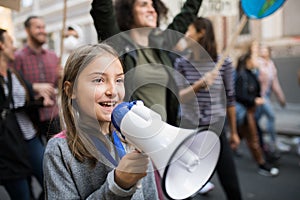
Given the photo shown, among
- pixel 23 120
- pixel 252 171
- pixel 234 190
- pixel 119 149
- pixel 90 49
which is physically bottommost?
pixel 252 171

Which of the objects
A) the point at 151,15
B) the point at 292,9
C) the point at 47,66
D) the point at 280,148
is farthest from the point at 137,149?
the point at 292,9

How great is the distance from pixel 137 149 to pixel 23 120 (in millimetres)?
1643

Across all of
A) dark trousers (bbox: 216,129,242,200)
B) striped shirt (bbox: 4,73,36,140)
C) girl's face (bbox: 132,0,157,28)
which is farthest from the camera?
dark trousers (bbox: 216,129,242,200)

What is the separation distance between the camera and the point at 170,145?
0.86 meters

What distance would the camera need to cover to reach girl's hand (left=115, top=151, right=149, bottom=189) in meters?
0.87

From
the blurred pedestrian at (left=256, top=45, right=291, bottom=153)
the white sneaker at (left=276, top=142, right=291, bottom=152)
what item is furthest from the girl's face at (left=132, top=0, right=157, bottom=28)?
the white sneaker at (left=276, top=142, right=291, bottom=152)

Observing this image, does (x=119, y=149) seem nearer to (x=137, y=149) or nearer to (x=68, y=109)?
(x=137, y=149)

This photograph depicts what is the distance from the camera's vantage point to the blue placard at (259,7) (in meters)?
2.01

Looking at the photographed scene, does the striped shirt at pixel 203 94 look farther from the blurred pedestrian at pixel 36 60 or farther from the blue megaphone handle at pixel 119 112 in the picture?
the blurred pedestrian at pixel 36 60

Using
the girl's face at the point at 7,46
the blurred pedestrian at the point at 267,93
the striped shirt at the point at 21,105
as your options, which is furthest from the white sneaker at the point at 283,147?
the girl's face at the point at 7,46

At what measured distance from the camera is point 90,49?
39.8 inches

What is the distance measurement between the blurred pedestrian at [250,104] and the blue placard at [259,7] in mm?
1964

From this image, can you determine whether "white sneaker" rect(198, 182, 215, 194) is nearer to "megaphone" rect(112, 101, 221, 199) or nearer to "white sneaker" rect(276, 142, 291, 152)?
"white sneaker" rect(276, 142, 291, 152)

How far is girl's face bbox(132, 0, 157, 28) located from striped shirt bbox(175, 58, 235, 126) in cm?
24
